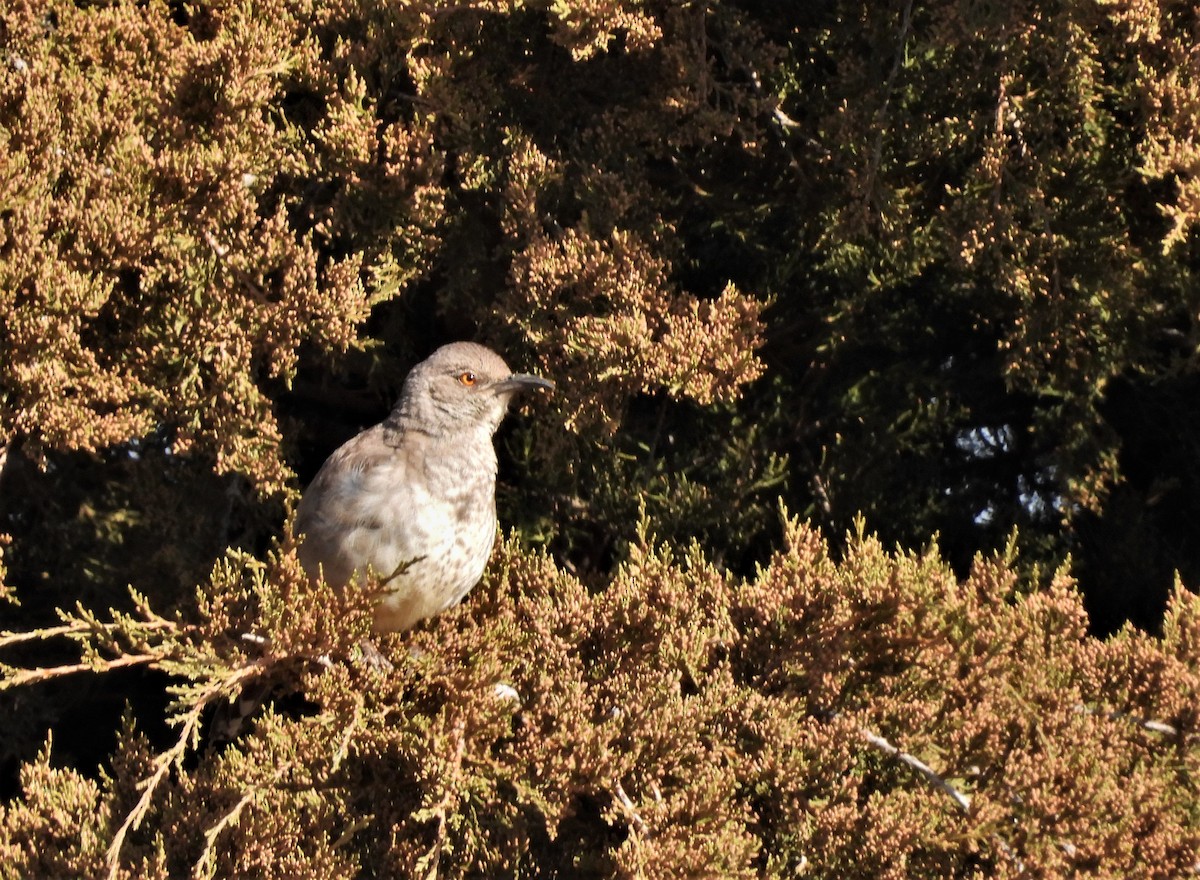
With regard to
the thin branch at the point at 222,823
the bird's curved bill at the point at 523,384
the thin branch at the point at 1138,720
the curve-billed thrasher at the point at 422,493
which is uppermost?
the bird's curved bill at the point at 523,384

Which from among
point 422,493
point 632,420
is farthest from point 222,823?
point 632,420

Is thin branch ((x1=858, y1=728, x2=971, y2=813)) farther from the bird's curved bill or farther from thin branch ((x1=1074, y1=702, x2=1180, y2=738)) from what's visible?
the bird's curved bill

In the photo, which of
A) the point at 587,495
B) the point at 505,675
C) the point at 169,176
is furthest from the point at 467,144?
the point at 505,675

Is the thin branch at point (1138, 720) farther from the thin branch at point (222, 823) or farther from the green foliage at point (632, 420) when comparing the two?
the thin branch at point (222, 823)

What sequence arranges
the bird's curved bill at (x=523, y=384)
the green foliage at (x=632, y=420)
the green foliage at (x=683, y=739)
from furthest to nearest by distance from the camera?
the bird's curved bill at (x=523, y=384) < the green foliage at (x=632, y=420) < the green foliage at (x=683, y=739)

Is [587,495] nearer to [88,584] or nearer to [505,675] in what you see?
[505,675]

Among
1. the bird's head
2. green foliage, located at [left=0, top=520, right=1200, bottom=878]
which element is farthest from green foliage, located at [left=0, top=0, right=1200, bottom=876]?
the bird's head

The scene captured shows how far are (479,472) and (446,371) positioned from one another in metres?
0.38

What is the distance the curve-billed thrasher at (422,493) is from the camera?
407 centimetres

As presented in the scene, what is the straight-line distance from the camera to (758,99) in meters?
4.20

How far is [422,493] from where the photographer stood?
4184 mm

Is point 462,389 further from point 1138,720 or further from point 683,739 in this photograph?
point 1138,720

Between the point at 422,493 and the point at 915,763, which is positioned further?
the point at 422,493

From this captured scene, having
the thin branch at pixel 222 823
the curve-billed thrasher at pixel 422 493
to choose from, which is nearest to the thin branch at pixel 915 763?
the curve-billed thrasher at pixel 422 493
